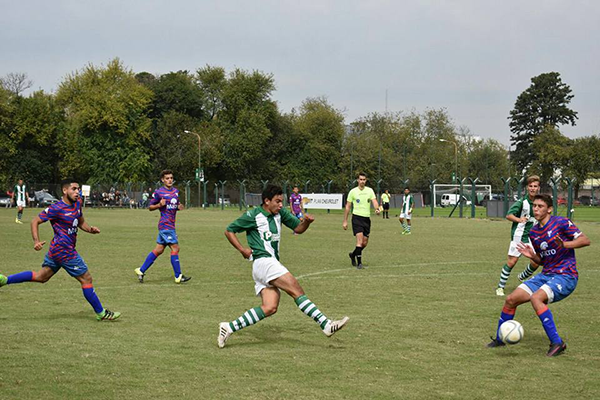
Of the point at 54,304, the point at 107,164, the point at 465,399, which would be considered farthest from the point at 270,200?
the point at 107,164

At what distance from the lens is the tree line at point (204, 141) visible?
8112cm

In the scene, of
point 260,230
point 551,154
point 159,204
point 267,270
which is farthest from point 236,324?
point 551,154

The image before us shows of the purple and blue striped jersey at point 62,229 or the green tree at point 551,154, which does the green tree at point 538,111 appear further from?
the purple and blue striped jersey at point 62,229

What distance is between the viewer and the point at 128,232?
2969 cm

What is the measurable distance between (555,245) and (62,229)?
20.1 ft

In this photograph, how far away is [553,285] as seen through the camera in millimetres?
8047

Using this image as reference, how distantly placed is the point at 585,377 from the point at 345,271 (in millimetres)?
9280

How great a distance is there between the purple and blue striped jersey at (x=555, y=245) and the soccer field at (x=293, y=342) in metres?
0.92

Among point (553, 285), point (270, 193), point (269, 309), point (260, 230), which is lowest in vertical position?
point (269, 309)

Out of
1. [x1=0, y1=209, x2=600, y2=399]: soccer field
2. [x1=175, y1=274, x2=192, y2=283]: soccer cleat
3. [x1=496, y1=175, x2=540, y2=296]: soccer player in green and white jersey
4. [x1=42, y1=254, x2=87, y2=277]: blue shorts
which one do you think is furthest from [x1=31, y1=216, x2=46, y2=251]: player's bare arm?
[x1=496, y1=175, x2=540, y2=296]: soccer player in green and white jersey

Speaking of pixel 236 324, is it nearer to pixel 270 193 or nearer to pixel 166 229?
pixel 270 193

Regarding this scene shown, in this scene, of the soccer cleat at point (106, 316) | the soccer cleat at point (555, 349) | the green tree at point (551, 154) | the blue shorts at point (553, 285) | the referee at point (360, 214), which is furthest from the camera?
the green tree at point (551, 154)

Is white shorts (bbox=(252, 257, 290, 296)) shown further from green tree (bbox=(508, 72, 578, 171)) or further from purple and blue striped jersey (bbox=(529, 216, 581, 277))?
green tree (bbox=(508, 72, 578, 171))

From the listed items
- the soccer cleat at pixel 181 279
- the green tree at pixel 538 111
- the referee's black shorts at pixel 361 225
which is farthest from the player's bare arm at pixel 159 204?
the green tree at pixel 538 111
